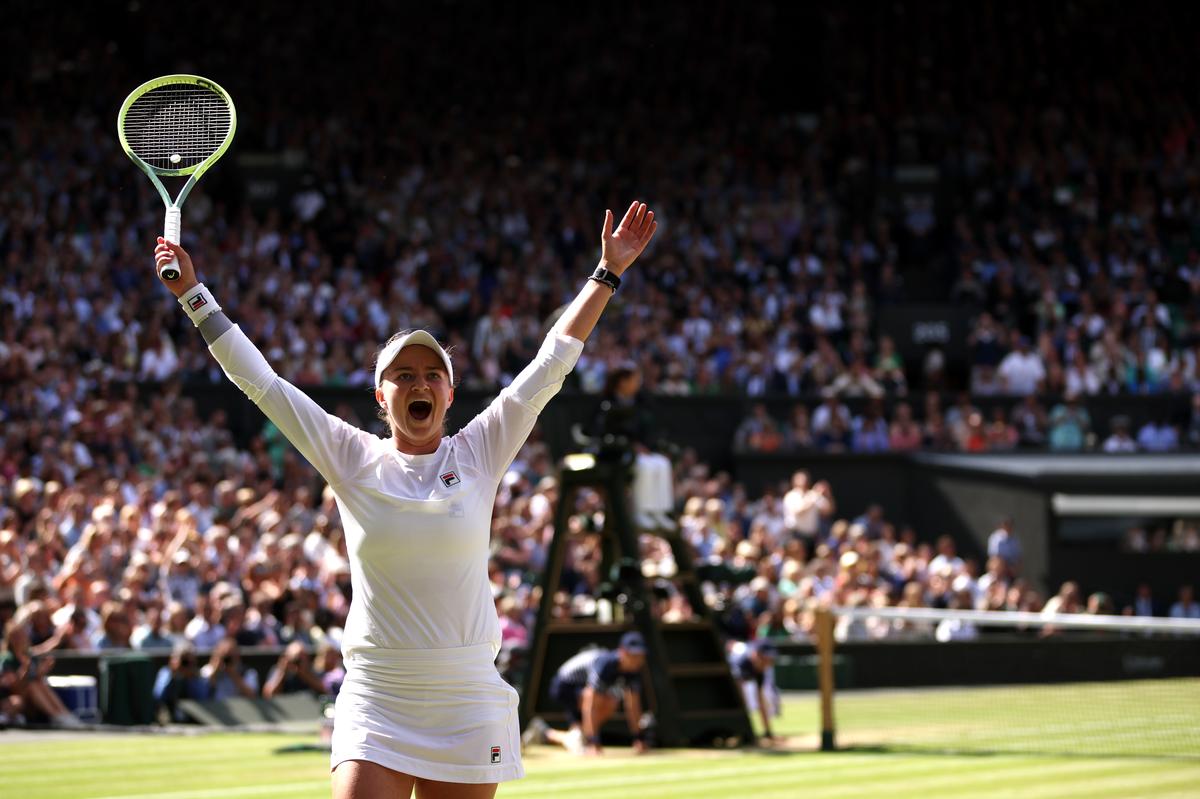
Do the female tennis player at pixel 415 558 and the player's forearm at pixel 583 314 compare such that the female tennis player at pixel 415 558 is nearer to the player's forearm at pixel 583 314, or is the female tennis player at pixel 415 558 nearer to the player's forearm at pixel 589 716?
the player's forearm at pixel 583 314

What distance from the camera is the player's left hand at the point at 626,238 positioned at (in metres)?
5.09

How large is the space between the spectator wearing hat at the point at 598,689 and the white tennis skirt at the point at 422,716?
29.1 ft

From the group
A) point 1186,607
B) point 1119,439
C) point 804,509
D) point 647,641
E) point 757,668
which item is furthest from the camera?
point 1119,439

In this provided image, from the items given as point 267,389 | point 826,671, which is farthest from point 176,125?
point 826,671

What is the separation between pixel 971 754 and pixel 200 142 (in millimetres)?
9493

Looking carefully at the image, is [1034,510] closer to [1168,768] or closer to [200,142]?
[1168,768]

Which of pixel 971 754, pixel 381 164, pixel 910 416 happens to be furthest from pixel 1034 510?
pixel 381 164

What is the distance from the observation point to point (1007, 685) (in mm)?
19391

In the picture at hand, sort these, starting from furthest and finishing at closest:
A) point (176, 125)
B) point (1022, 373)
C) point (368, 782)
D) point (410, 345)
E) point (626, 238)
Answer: point (1022, 373) → point (176, 125) → point (626, 238) → point (410, 345) → point (368, 782)

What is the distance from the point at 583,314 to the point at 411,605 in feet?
3.04

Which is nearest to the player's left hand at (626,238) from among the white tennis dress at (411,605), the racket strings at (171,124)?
the white tennis dress at (411,605)

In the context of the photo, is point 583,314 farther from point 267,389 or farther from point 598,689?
point 598,689

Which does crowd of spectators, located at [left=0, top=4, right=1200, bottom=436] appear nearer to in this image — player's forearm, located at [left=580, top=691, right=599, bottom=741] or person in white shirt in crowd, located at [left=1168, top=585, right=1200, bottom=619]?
person in white shirt in crowd, located at [left=1168, top=585, right=1200, bottom=619]

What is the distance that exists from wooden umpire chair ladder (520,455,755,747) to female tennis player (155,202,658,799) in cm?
889
